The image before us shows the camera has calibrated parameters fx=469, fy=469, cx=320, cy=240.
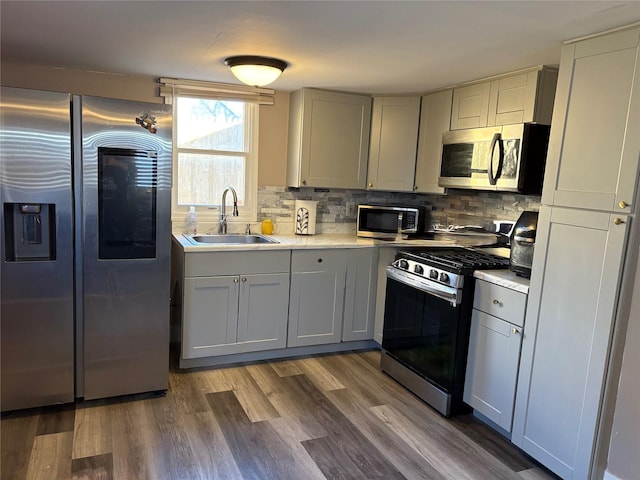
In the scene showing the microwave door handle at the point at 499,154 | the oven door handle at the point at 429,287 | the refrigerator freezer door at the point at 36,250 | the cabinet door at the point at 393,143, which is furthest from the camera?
the cabinet door at the point at 393,143

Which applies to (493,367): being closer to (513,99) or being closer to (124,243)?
(513,99)

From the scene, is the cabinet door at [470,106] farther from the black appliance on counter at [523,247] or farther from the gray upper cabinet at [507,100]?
the black appliance on counter at [523,247]

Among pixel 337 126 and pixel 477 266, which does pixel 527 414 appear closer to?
pixel 477 266

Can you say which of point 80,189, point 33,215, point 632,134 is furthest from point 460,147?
point 33,215

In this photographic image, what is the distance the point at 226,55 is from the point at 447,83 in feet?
5.10

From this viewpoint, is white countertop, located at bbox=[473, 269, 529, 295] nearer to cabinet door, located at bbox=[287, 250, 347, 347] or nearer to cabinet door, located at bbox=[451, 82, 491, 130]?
cabinet door, located at bbox=[451, 82, 491, 130]

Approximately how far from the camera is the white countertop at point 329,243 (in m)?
3.12

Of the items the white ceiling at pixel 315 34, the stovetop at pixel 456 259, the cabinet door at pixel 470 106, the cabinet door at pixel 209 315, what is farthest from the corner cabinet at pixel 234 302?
the cabinet door at pixel 470 106

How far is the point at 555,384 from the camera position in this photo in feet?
7.33

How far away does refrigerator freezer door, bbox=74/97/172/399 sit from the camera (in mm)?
2502

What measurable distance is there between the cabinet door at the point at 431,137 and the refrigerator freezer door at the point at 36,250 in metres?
2.48

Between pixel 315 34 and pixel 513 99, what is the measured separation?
1369 millimetres

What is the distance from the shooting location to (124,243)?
2627 millimetres

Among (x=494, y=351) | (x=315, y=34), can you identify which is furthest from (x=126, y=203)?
(x=494, y=351)
